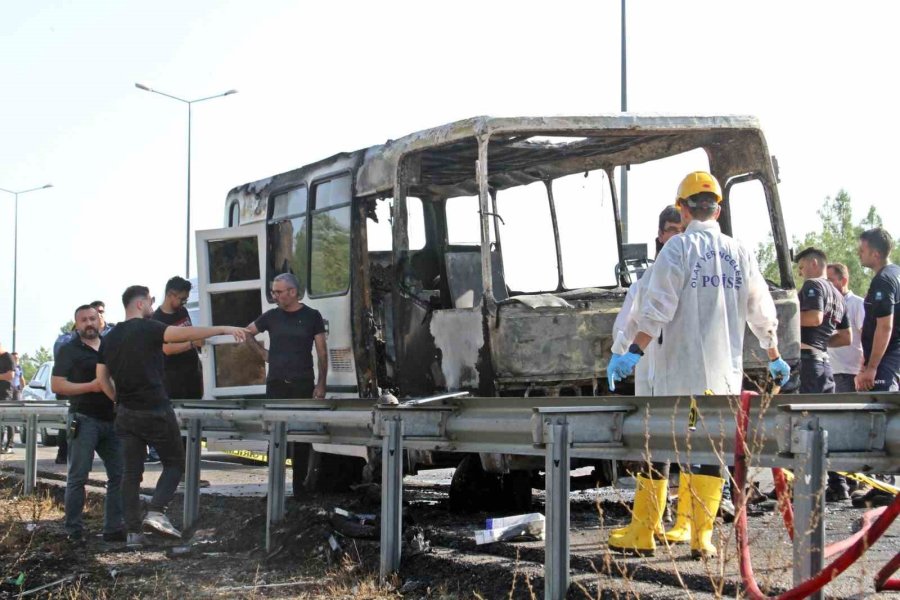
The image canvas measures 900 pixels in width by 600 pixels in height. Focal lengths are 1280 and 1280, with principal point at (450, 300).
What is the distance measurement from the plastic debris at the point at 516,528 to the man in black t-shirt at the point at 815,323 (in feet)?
8.48

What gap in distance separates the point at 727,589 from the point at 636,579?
1.72 feet

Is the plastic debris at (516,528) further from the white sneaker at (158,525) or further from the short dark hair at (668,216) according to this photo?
the white sneaker at (158,525)

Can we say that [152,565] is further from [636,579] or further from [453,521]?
[636,579]

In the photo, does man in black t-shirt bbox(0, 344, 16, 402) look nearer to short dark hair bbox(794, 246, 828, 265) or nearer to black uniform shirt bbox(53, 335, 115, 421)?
black uniform shirt bbox(53, 335, 115, 421)

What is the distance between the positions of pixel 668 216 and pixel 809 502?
13.2ft

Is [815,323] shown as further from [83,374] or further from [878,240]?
[83,374]

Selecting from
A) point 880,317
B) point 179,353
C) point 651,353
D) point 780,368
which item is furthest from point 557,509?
point 179,353

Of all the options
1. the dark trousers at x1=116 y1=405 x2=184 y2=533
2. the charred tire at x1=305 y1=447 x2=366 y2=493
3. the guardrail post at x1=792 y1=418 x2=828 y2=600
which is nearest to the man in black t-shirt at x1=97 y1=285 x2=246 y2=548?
the dark trousers at x1=116 y1=405 x2=184 y2=533

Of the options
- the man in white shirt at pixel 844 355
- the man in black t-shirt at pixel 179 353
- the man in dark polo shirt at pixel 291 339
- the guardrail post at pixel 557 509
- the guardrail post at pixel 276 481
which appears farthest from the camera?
the man in black t-shirt at pixel 179 353

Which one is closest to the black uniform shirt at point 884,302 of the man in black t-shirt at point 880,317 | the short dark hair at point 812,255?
the man in black t-shirt at point 880,317

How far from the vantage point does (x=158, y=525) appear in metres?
8.84

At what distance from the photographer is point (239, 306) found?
1220 centimetres

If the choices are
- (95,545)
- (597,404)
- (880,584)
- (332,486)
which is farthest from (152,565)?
(880,584)

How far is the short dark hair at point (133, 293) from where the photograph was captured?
9.38 meters
